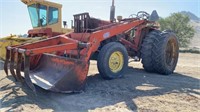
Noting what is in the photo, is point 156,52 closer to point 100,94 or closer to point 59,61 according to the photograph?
point 100,94

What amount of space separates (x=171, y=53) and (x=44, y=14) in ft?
17.6

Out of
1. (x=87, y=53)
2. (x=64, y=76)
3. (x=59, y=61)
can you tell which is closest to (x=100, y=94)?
(x=64, y=76)

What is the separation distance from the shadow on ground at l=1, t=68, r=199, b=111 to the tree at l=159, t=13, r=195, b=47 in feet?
110

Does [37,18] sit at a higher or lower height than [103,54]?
higher

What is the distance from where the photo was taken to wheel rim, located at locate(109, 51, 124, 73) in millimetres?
6270

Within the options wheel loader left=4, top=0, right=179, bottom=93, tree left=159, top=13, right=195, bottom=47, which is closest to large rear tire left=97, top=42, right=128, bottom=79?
wheel loader left=4, top=0, right=179, bottom=93

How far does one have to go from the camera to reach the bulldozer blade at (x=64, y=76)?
4.98 meters

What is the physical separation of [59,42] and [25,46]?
3.48 feet

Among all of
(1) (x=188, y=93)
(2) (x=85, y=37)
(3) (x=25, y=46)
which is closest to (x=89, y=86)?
(2) (x=85, y=37)

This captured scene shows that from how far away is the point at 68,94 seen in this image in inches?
199

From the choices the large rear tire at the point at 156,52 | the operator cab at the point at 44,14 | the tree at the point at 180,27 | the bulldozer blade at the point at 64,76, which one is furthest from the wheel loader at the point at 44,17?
the tree at the point at 180,27

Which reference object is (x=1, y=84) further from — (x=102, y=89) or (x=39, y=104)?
(x=102, y=89)

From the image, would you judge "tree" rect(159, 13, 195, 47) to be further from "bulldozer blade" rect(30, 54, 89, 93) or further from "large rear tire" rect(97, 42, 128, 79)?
"bulldozer blade" rect(30, 54, 89, 93)

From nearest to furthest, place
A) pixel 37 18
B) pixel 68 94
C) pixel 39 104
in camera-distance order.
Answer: pixel 39 104 → pixel 68 94 → pixel 37 18
